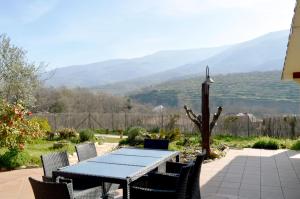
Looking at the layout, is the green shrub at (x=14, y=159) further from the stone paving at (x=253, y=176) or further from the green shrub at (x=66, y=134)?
the green shrub at (x=66, y=134)

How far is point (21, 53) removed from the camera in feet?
56.1

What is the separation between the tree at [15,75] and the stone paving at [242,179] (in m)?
8.91

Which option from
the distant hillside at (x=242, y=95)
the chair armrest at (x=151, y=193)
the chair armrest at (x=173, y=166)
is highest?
the distant hillside at (x=242, y=95)

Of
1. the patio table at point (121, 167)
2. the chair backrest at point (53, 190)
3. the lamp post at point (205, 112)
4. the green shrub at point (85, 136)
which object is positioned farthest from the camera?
the green shrub at point (85, 136)

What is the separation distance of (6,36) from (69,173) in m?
14.3

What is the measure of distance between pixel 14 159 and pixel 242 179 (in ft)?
Answer: 16.8

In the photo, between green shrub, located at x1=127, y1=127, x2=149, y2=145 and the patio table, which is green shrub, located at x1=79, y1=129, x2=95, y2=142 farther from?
the patio table

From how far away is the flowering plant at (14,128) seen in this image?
8578 mm

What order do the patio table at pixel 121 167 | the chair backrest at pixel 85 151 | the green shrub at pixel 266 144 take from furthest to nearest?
1. the green shrub at pixel 266 144
2. the chair backrest at pixel 85 151
3. the patio table at pixel 121 167

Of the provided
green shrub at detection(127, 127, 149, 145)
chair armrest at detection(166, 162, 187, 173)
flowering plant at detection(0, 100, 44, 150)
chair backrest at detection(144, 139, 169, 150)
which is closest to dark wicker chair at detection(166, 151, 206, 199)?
chair armrest at detection(166, 162, 187, 173)

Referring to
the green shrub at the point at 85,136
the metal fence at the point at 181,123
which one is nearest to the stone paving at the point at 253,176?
the metal fence at the point at 181,123

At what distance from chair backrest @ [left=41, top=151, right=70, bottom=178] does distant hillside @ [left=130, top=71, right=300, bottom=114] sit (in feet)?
103

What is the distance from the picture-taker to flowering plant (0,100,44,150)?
8578mm

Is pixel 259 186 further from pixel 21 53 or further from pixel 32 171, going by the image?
pixel 21 53
